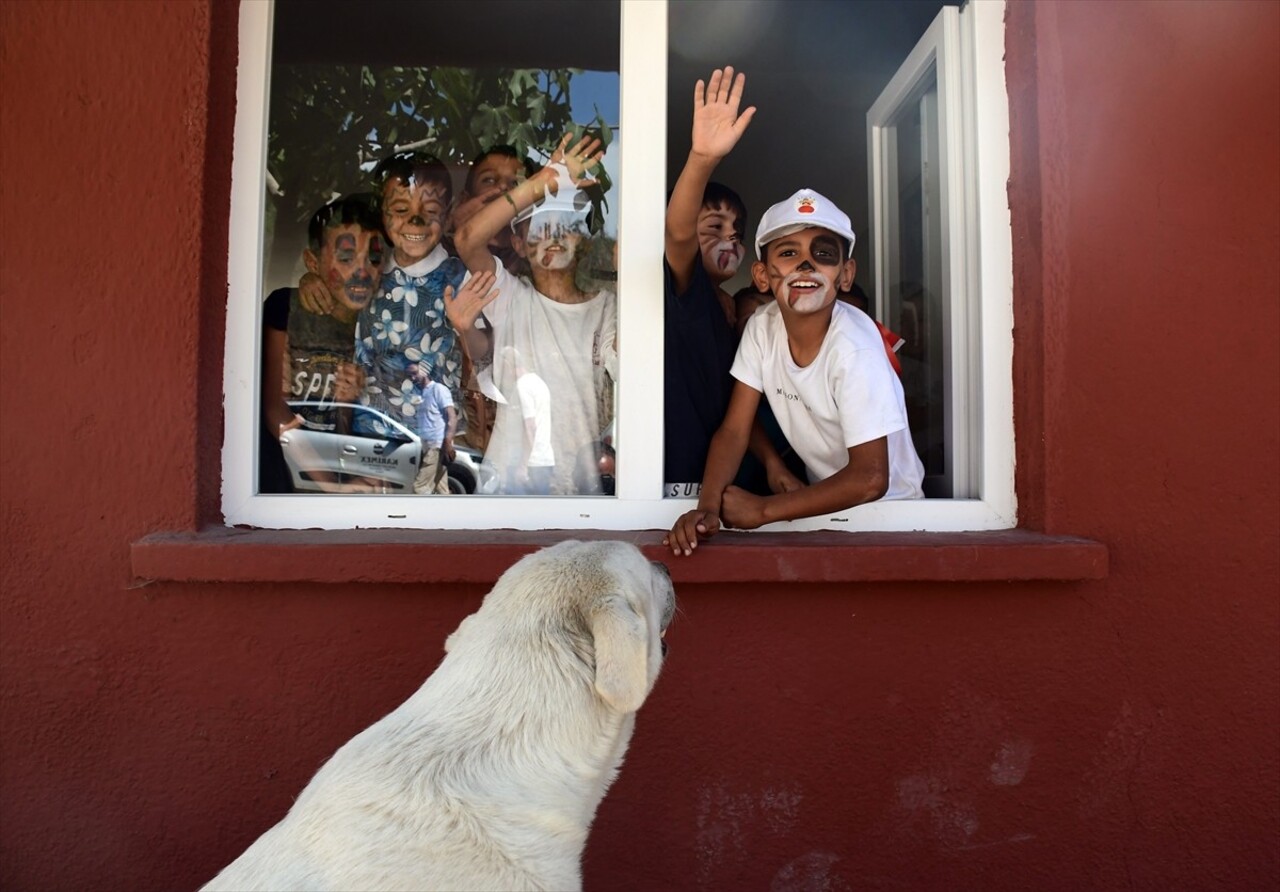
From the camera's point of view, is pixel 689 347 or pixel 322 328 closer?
pixel 689 347

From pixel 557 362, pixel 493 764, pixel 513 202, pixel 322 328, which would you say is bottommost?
pixel 493 764

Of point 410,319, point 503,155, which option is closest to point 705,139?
point 503,155

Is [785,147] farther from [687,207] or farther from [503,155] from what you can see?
[687,207]

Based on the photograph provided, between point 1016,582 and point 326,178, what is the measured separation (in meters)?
2.84

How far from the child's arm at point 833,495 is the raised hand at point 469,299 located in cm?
122

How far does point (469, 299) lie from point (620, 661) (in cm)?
208

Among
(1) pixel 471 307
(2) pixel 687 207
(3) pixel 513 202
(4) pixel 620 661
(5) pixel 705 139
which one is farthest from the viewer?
(3) pixel 513 202

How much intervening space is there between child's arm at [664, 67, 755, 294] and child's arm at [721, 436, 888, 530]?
84 centimetres

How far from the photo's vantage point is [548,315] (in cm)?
345

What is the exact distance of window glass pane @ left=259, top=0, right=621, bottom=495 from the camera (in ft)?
10.9

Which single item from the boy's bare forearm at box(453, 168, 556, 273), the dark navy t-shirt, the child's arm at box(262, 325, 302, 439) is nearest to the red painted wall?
the child's arm at box(262, 325, 302, 439)

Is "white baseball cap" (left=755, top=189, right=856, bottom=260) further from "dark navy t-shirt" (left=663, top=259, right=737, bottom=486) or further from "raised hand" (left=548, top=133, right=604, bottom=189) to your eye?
"raised hand" (left=548, top=133, right=604, bottom=189)

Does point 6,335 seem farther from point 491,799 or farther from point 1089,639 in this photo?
point 1089,639

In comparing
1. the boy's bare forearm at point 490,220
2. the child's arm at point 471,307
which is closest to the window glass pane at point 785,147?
the boy's bare forearm at point 490,220
